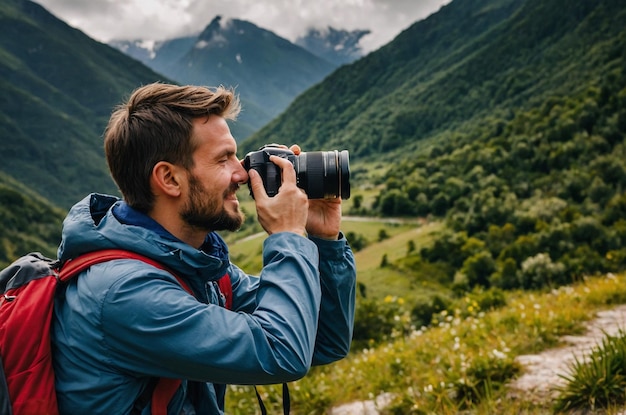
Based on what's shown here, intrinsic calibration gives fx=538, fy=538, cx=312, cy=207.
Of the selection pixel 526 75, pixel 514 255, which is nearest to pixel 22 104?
pixel 526 75

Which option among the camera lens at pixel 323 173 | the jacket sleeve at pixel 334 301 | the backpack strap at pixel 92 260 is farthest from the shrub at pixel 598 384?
the backpack strap at pixel 92 260

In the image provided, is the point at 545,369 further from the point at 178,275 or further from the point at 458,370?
the point at 178,275

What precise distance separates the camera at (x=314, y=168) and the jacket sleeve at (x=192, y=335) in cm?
61

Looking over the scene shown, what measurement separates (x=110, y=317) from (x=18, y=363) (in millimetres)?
299

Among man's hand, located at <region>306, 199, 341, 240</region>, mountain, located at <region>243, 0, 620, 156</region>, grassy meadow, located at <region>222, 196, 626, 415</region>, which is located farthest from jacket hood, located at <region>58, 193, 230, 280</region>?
mountain, located at <region>243, 0, 620, 156</region>

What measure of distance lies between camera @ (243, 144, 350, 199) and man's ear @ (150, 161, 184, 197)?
317 millimetres

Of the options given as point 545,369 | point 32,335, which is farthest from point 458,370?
point 32,335

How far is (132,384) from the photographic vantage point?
175 centimetres

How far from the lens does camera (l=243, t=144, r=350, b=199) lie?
2156 millimetres

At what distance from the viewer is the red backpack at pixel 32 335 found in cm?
160

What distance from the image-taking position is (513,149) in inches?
2849

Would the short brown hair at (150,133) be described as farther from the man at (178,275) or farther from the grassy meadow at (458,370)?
the grassy meadow at (458,370)

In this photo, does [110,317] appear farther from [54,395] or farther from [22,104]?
[22,104]

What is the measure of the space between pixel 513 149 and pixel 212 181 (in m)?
75.9
